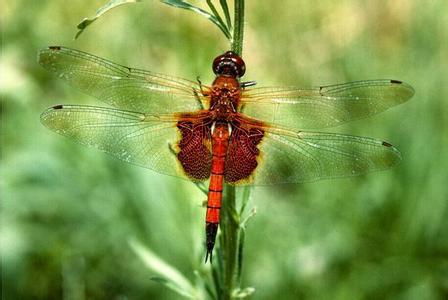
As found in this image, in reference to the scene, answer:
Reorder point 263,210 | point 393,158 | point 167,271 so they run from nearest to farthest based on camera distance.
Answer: point 393,158, point 167,271, point 263,210

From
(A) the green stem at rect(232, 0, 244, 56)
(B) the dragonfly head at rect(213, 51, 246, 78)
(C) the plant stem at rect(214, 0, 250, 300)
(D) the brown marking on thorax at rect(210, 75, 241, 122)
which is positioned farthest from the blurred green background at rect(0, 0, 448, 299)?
(A) the green stem at rect(232, 0, 244, 56)

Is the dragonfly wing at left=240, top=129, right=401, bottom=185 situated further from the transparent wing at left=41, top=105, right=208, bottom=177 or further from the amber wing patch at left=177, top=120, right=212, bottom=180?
the transparent wing at left=41, top=105, right=208, bottom=177

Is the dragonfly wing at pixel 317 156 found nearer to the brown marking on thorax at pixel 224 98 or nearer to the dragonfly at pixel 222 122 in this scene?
the dragonfly at pixel 222 122

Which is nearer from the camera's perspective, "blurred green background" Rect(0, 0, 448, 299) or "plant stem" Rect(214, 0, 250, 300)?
"plant stem" Rect(214, 0, 250, 300)

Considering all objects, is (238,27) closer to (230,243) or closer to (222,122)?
(222,122)

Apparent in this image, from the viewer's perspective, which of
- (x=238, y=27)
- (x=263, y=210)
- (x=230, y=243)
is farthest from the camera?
→ (x=263, y=210)

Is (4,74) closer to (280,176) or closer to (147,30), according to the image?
(147,30)

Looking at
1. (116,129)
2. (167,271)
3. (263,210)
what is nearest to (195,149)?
(116,129)

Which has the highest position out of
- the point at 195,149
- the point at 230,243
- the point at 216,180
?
the point at 195,149

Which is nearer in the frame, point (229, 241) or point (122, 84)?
point (229, 241)
